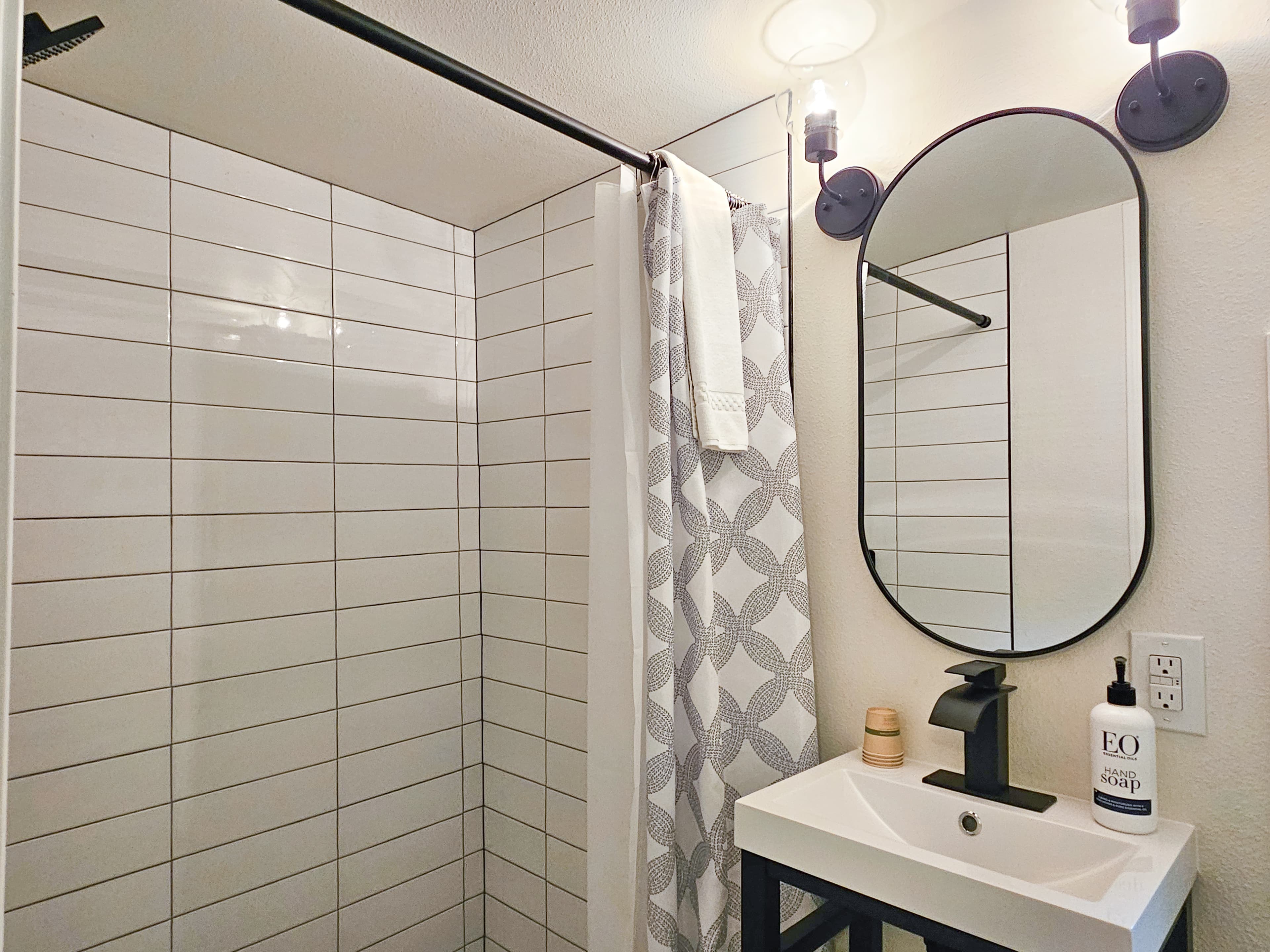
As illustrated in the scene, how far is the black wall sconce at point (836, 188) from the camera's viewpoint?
149 cm

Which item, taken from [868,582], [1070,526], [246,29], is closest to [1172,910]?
[1070,526]

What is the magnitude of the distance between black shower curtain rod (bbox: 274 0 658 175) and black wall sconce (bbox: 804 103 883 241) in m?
0.33

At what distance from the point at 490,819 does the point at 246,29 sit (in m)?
2.08

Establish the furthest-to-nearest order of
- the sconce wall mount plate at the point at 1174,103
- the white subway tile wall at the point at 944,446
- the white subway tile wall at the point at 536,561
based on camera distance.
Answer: the white subway tile wall at the point at 536,561, the white subway tile wall at the point at 944,446, the sconce wall mount plate at the point at 1174,103

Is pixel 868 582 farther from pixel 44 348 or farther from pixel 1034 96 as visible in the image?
pixel 44 348

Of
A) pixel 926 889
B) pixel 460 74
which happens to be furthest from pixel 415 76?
pixel 926 889

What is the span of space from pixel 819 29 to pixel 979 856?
1.46m

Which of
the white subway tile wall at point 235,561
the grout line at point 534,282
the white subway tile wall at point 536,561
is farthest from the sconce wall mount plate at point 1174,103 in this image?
the white subway tile wall at point 235,561

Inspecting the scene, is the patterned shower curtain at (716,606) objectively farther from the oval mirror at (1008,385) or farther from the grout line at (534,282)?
the grout line at (534,282)

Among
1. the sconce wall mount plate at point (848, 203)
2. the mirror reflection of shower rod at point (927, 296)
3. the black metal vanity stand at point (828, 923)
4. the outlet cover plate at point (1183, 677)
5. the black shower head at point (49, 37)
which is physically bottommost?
the black metal vanity stand at point (828, 923)

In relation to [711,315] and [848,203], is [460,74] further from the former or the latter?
[848,203]

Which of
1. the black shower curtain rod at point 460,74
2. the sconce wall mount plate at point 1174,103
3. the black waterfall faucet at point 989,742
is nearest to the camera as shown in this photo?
the black shower curtain rod at point 460,74

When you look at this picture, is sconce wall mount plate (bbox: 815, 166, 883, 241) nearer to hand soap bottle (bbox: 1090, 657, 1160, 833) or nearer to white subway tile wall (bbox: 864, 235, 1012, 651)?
white subway tile wall (bbox: 864, 235, 1012, 651)

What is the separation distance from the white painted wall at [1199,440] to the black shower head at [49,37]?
1.44m
